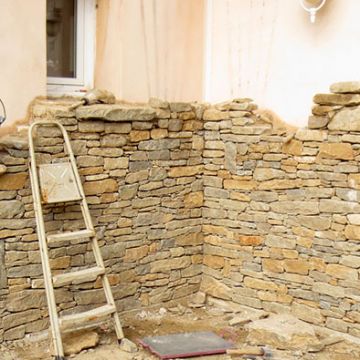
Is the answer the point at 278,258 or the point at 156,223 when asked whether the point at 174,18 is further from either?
the point at 278,258

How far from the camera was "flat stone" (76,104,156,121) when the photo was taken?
5035mm

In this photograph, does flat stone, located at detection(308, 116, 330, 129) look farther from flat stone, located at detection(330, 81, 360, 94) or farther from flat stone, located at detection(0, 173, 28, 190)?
flat stone, located at detection(0, 173, 28, 190)

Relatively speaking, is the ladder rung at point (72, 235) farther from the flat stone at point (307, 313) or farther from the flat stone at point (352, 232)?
the flat stone at point (352, 232)

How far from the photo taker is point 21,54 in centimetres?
500

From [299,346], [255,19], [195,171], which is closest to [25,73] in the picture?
[195,171]

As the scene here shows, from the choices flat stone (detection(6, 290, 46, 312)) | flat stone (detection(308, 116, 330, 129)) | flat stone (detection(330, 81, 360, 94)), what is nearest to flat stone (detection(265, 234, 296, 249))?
flat stone (detection(308, 116, 330, 129))

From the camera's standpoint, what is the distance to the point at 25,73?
505cm

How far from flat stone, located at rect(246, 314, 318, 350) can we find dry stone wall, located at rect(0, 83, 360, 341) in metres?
0.26

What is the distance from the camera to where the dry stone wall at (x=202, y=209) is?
4895 millimetres

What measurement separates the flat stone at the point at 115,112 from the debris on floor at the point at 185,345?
184cm

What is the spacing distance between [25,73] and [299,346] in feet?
10.2

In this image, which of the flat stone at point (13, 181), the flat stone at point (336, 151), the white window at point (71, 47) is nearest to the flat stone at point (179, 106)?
the white window at point (71, 47)

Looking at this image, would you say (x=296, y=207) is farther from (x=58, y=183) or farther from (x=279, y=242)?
(x=58, y=183)

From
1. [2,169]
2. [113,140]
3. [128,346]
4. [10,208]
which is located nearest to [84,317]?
[128,346]
